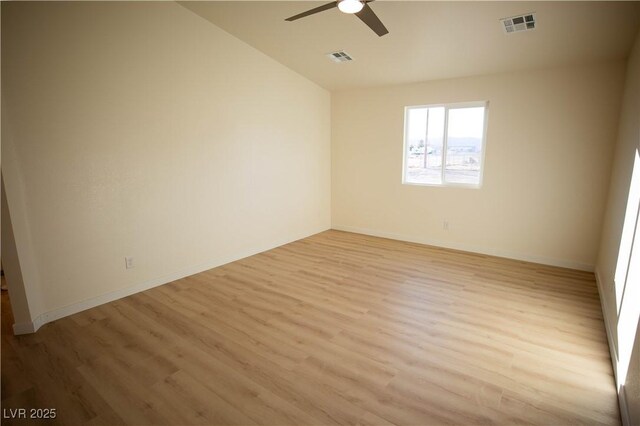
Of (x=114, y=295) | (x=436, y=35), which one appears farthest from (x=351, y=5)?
(x=114, y=295)

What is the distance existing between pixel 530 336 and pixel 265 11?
13.5ft

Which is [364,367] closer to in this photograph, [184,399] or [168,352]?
[184,399]

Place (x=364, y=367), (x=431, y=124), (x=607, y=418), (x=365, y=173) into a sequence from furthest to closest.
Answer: (x=365, y=173) → (x=431, y=124) → (x=364, y=367) → (x=607, y=418)

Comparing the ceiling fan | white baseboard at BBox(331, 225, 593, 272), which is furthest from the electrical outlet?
white baseboard at BBox(331, 225, 593, 272)

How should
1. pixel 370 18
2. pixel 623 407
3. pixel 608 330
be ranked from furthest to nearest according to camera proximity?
pixel 370 18
pixel 608 330
pixel 623 407

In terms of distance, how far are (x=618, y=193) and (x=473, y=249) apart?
6.65 feet

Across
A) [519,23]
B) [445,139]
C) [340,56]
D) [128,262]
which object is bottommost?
[128,262]

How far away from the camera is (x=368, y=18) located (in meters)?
2.66

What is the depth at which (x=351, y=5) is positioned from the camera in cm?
253

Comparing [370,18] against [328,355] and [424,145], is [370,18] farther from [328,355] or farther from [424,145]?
[424,145]

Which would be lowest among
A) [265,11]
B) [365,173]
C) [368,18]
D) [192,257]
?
[192,257]

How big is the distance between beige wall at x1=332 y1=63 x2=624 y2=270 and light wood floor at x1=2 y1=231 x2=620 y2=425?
0.80 metres

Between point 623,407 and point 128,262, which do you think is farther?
point 128,262

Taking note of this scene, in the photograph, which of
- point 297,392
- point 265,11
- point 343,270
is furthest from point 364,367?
point 265,11
